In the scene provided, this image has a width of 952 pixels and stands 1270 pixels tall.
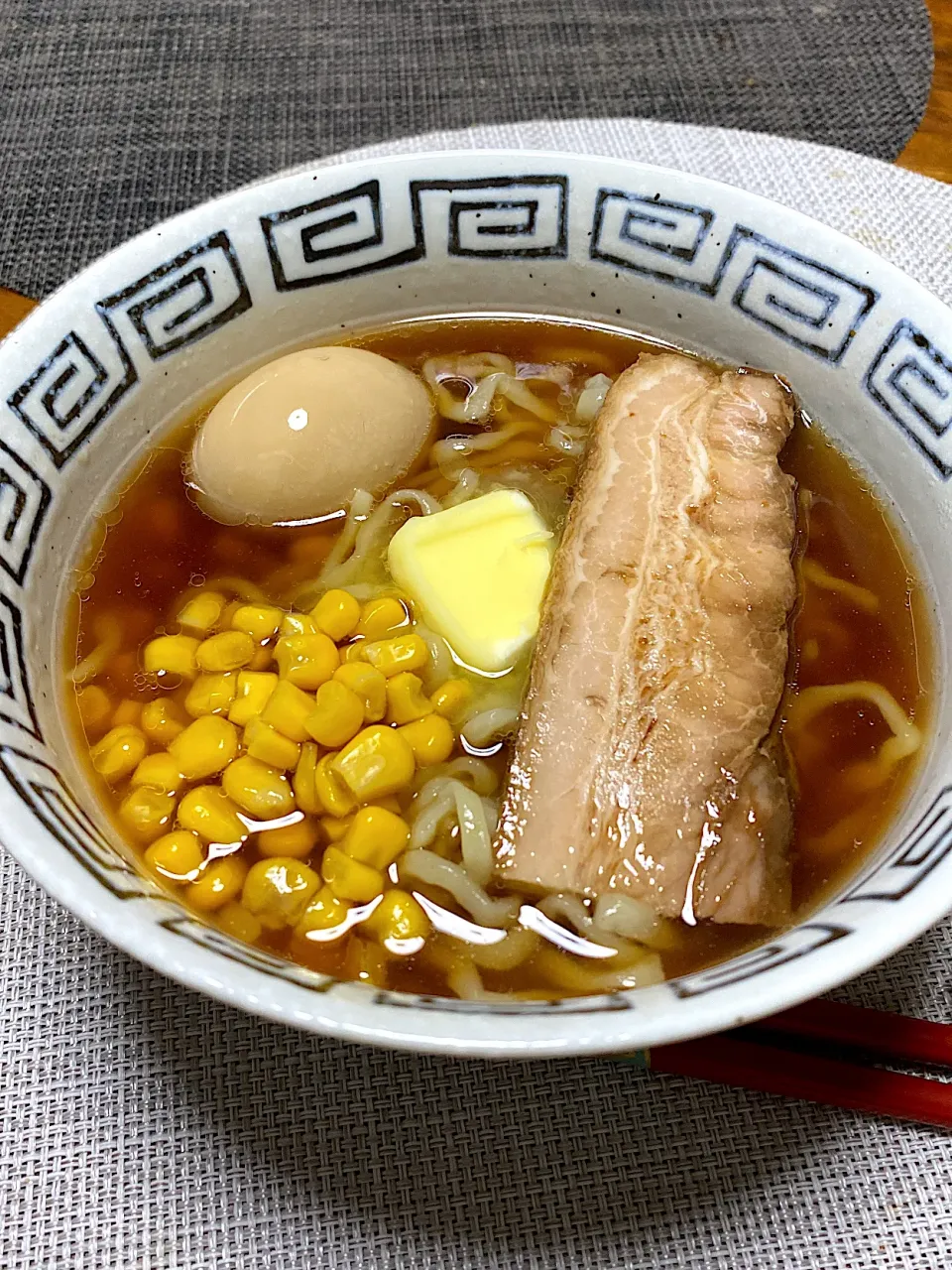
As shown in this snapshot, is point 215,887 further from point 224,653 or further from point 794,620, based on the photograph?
point 794,620

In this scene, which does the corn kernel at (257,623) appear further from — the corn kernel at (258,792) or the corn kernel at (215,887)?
the corn kernel at (215,887)

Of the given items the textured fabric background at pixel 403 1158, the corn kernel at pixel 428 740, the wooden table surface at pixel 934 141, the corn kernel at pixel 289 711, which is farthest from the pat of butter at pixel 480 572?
the wooden table surface at pixel 934 141

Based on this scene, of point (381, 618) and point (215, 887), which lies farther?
point (381, 618)

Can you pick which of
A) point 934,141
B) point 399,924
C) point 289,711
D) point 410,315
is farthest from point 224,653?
point 934,141

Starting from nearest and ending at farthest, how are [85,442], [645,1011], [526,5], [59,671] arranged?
1. [645,1011]
2. [59,671]
3. [85,442]
4. [526,5]

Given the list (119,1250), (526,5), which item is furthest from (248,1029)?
(526,5)

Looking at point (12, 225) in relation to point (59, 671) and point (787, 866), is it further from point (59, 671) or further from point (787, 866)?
point (787, 866)
